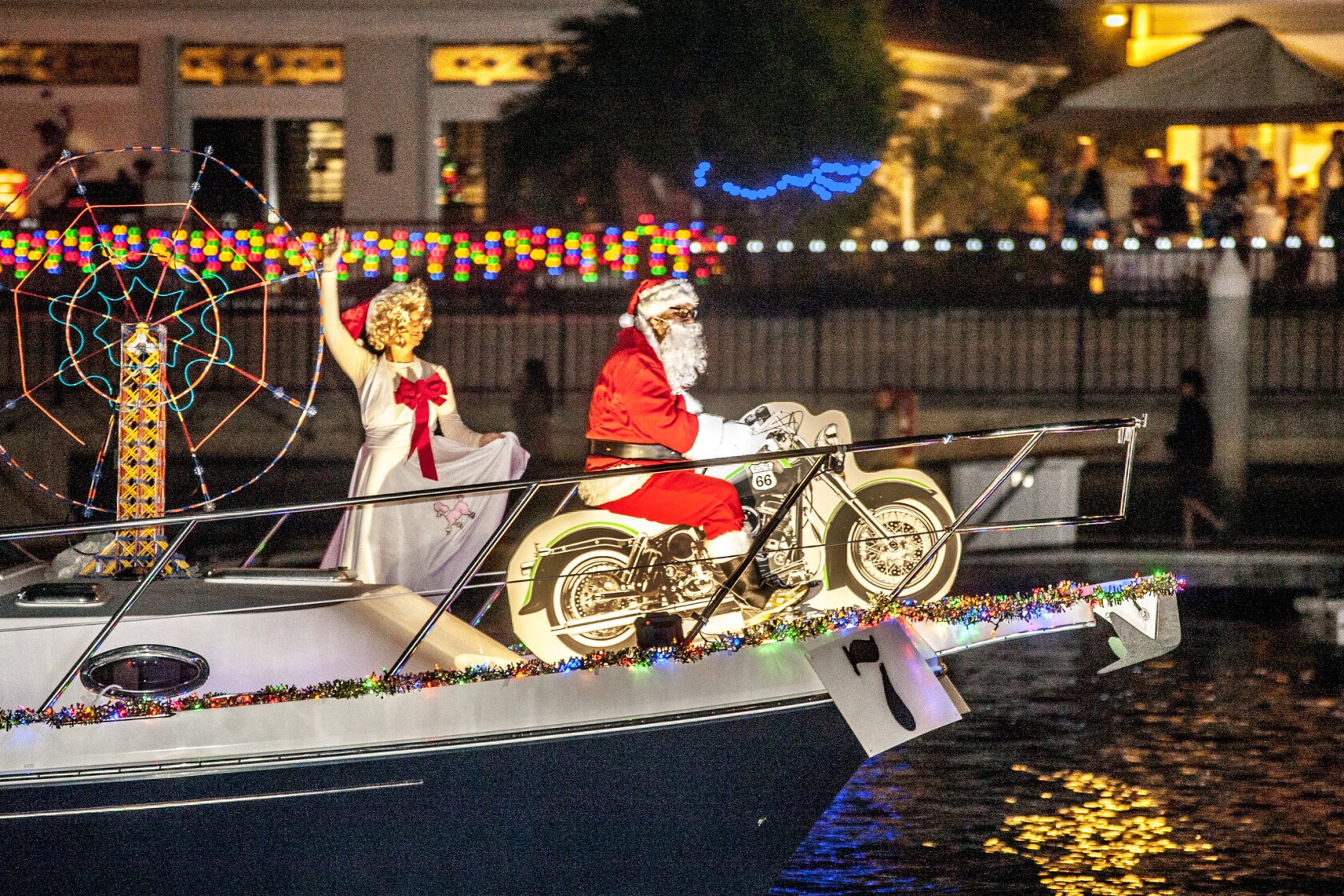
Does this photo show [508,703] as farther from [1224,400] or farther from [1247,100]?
[1247,100]

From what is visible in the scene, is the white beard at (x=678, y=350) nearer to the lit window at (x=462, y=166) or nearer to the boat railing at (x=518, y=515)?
the boat railing at (x=518, y=515)

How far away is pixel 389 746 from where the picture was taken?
5.73m

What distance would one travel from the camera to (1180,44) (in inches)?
732

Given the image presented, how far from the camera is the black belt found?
6930 millimetres

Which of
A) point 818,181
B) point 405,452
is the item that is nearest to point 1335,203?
point 818,181

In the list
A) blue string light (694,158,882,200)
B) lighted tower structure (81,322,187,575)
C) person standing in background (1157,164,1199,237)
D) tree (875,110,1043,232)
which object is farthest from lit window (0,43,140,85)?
lighted tower structure (81,322,187,575)

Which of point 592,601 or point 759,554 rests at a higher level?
point 759,554

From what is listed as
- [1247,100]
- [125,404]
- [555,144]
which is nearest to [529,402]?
[555,144]

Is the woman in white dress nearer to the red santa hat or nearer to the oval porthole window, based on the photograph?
the red santa hat

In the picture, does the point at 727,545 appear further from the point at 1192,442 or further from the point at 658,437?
the point at 1192,442

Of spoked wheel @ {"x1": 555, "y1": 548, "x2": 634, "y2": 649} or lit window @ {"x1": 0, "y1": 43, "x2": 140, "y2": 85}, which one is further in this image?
lit window @ {"x1": 0, "y1": 43, "x2": 140, "y2": 85}

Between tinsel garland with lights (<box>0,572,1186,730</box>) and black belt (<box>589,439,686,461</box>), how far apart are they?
3.50ft

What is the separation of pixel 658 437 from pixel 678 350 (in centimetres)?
33

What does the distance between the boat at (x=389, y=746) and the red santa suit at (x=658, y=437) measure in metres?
0.67
